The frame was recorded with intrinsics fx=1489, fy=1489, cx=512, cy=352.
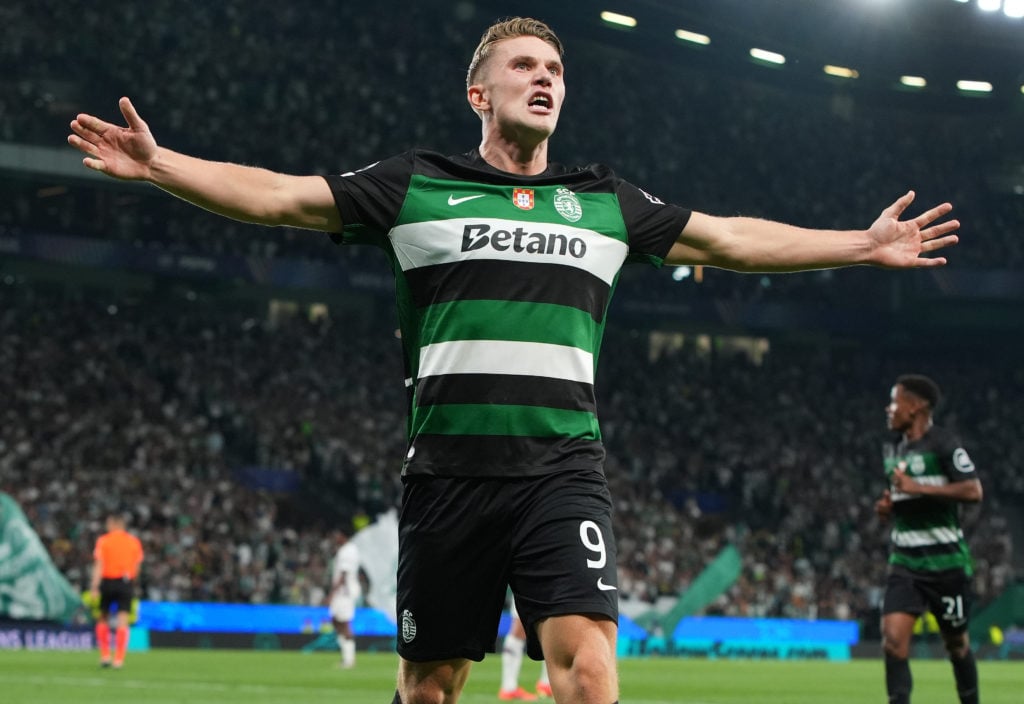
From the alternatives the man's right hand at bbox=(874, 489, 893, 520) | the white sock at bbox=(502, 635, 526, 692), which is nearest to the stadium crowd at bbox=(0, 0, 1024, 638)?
the white sock at bbox=(502, 635, 526, 692)

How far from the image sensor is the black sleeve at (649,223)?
5.40 metres

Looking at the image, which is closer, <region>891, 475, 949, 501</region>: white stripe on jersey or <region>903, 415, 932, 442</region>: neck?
<region>891, 475, 949, 501</region>: white stripe on jersey

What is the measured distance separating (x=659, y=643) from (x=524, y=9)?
21744mm

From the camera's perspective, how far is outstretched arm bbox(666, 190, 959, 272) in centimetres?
553

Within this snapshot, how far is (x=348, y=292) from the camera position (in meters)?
44.8

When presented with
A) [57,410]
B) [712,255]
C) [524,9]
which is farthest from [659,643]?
[712,255]

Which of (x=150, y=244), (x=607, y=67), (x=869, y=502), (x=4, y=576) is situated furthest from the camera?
(x=607, y=67)

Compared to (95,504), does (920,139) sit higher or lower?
higher

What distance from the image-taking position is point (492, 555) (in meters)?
5.03

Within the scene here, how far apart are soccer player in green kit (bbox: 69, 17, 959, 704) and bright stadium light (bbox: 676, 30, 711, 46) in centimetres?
4171

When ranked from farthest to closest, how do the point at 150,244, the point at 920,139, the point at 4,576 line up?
the point at 920,139, the point at 150,244, the point at 4,576

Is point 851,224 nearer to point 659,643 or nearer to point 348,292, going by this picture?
point 348,292

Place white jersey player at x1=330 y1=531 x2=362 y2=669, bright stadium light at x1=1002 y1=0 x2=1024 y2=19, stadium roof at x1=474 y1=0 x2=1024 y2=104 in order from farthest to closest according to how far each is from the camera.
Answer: stadium roof at x1=474 y1=0 x2=1024 y2=104, bright stadium light at x1=1002 y1=0 x2=1024 y2=19, white jersey player at x1=330 y1=531 x2=362 y2=669

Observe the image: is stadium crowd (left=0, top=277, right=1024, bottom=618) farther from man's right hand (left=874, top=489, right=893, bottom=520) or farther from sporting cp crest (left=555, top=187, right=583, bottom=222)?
sporting cp crest (left=555, top=187, right=583, bottom=222)
